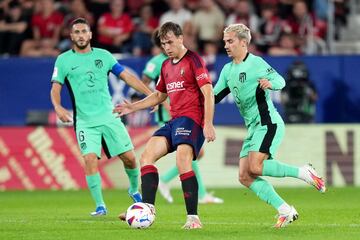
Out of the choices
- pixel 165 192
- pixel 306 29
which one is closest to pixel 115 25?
pixel 306 29

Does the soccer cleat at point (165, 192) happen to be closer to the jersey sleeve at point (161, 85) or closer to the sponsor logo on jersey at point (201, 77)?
the jersey sleeve at point (161, 85)

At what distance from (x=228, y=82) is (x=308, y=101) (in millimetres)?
10417

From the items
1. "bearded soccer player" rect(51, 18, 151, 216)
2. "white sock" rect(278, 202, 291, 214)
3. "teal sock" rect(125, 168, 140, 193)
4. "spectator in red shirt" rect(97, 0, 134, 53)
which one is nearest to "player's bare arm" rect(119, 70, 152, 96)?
"bearded soccer player" rect(51, 18, 151, 216)

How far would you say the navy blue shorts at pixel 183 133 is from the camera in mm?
11741

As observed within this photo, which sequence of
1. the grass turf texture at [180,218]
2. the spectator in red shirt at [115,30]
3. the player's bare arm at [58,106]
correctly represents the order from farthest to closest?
the spectator in red shirt at [115,30]
the player's bare arm at [58,106]
the grass turf texture at [180,218]

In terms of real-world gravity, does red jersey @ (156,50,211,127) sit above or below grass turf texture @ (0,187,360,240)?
above

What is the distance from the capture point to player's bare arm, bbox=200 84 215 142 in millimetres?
11328

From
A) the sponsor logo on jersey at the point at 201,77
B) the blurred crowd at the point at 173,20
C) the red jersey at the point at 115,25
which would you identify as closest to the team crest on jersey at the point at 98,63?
the sponsor logo on jersey at the point at 201,77

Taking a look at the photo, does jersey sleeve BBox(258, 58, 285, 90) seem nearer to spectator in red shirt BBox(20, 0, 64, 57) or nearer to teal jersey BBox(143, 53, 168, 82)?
teal jersey BBox(143, 53, 168, 82)

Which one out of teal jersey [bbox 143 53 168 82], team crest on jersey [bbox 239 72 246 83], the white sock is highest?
team crest on jersey [bbox 239 72 246 83]

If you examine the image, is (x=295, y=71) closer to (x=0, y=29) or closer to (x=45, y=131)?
(x=45, y=131)

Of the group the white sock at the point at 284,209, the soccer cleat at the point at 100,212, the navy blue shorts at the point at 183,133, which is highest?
the navy blue shorts at the point at 183,133

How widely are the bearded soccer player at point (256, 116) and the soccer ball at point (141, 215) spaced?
1.23 meters

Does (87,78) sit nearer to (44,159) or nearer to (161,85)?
(161,85)
